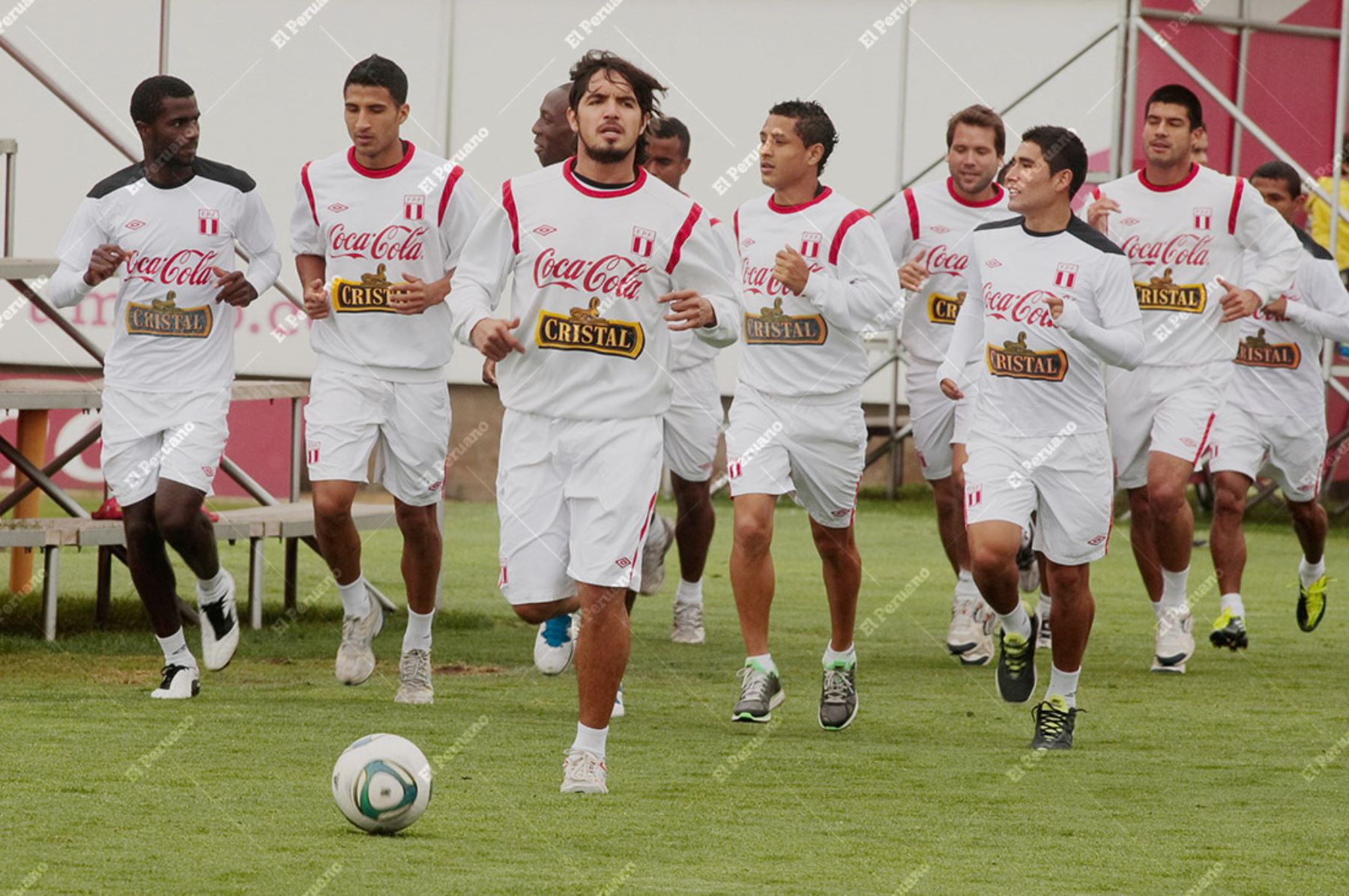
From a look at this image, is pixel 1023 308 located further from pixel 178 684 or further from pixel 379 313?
pixel 178 684

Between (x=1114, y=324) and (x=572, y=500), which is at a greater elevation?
(x=1114, y=324)

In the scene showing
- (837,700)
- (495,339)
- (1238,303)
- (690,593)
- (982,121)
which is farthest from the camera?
(690,593)

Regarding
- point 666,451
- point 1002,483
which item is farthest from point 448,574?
point 1002,483

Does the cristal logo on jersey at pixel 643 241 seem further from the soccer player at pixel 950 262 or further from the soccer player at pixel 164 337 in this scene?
the soccer player at pixel 950 262

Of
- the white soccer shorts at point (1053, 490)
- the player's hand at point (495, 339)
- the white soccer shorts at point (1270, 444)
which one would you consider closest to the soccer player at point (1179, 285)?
the white soccer shorts at point (1270, 444)

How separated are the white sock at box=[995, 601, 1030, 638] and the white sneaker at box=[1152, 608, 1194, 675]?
190 cm

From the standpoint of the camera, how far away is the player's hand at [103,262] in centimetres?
815

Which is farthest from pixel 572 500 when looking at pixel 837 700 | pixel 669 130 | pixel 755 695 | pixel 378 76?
pixel 669 130

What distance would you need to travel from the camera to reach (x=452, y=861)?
530cm

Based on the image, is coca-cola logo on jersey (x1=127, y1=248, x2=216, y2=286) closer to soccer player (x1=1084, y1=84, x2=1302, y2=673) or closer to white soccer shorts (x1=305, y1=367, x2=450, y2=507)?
white soccer shorts (x1=305, y1=367, x2=450, y2=507)

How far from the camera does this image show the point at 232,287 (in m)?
8.42

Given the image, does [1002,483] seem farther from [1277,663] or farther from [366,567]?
[366,567]

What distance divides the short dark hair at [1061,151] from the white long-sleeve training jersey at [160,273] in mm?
3213

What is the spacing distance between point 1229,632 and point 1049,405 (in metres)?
3.26
